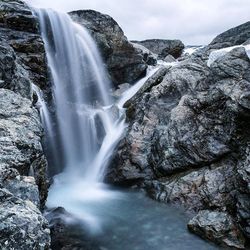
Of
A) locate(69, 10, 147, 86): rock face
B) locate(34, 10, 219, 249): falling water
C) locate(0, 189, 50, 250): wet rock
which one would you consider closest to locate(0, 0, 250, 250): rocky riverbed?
locate(0, 189, 50, 250): wet rock

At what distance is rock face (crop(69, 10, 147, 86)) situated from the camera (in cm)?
2334

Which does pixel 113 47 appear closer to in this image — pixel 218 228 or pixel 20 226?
pixel 218 228

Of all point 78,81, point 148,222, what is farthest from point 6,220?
point 78,81

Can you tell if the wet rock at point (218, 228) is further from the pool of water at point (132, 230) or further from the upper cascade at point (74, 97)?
the upper cascade at point (74, 97)

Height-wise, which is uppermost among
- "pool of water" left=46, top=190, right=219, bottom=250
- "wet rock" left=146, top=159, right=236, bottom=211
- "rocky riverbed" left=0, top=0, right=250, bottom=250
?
"rocky riverbed" left=0, top=0, right=250, bottom=250

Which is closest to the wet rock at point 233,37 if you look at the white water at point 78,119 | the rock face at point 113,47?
the rock face at point 113,47

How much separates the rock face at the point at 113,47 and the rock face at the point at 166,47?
13.9 m

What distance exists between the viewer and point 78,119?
18.6 metres

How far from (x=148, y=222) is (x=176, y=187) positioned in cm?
213

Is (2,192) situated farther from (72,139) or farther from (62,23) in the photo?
(62,23)

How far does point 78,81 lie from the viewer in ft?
68.2

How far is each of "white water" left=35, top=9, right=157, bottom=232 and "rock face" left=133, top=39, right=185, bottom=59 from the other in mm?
17404

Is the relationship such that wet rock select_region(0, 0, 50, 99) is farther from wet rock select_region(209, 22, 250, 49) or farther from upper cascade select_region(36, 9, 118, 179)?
wet rock select_region(209, 22, 250, 49)

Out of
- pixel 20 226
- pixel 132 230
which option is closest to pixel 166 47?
pixel 132 230
